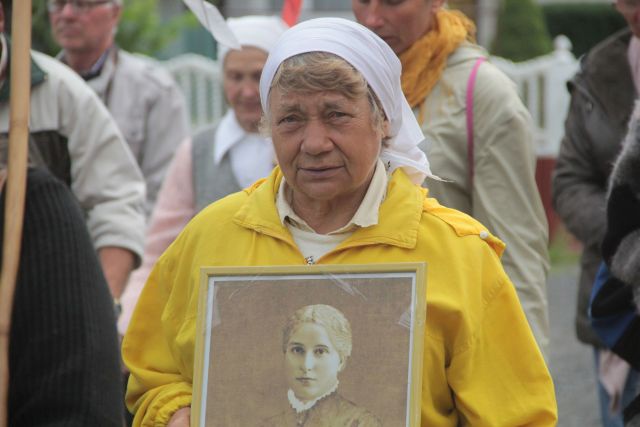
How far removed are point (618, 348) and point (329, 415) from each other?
67.2 inches

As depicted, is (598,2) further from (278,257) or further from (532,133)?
(278,257)

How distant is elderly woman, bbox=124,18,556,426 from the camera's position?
304cm

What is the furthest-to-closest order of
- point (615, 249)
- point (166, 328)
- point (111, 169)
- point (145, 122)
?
1. point (145, 122)
2. point (111, 169)
3. point (615, 249)
4. point (166, 328)

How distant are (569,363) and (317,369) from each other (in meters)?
7.46

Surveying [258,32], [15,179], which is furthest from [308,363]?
[258,32]

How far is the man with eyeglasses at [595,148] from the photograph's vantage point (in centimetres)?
539

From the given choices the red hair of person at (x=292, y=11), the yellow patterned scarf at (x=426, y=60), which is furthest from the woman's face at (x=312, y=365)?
the red hair of person at (x=292, y=11)

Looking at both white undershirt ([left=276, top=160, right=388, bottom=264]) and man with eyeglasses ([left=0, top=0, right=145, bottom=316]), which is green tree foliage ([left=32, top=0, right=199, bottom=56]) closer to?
man with eyeglasses ([left=0, top=0, right=145, bottom=316])

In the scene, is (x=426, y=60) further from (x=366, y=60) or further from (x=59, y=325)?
(x=59, y=325)

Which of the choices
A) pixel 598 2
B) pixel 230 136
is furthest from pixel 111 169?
pixel 598 2

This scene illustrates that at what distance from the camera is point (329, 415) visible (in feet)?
9.27

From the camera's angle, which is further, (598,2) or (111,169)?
(598,2)

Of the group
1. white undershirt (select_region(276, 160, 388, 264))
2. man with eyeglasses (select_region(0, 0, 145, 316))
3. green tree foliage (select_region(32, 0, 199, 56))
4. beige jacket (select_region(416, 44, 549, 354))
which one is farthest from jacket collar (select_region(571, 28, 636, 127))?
green tree foliage (select_region(32, 0, 199, 56))

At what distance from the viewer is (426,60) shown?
14.6 ft
